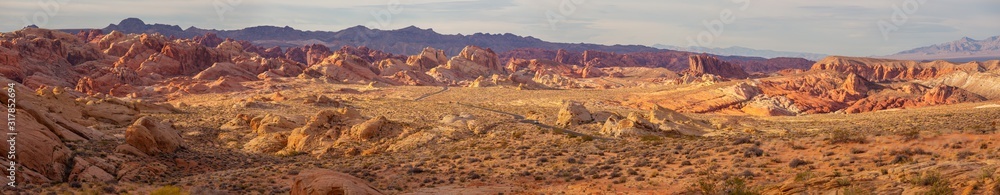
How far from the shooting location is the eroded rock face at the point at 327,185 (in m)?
16.0

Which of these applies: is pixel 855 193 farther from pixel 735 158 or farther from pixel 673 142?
pixel 673 142

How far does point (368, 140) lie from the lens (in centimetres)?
3659

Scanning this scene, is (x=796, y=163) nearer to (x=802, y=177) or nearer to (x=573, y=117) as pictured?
(x=802, y=177)

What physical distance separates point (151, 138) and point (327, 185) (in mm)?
18013

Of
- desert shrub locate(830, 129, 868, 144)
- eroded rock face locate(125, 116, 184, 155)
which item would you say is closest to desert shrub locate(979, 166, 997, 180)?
Answer: desert shrub locate(830, 129, 868, 144)

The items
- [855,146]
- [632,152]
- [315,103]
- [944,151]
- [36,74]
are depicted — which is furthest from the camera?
[36,74]

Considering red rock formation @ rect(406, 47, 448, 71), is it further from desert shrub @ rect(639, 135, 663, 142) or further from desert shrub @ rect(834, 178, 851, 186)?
desert shrub @ rect(834, 178, 851, 186)

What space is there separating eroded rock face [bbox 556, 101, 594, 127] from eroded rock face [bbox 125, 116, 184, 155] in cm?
2176

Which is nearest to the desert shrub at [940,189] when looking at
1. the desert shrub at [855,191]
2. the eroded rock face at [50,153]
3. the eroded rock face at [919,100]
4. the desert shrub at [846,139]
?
the desert shrub at [855,191]

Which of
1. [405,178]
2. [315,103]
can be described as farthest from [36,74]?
[405,178]

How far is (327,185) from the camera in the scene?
634 inches

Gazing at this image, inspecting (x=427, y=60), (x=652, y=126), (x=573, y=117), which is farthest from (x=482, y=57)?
(x=652, y=126)

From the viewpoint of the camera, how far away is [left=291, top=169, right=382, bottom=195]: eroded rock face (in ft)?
52.5

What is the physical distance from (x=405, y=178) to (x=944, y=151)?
1786 centimetres
